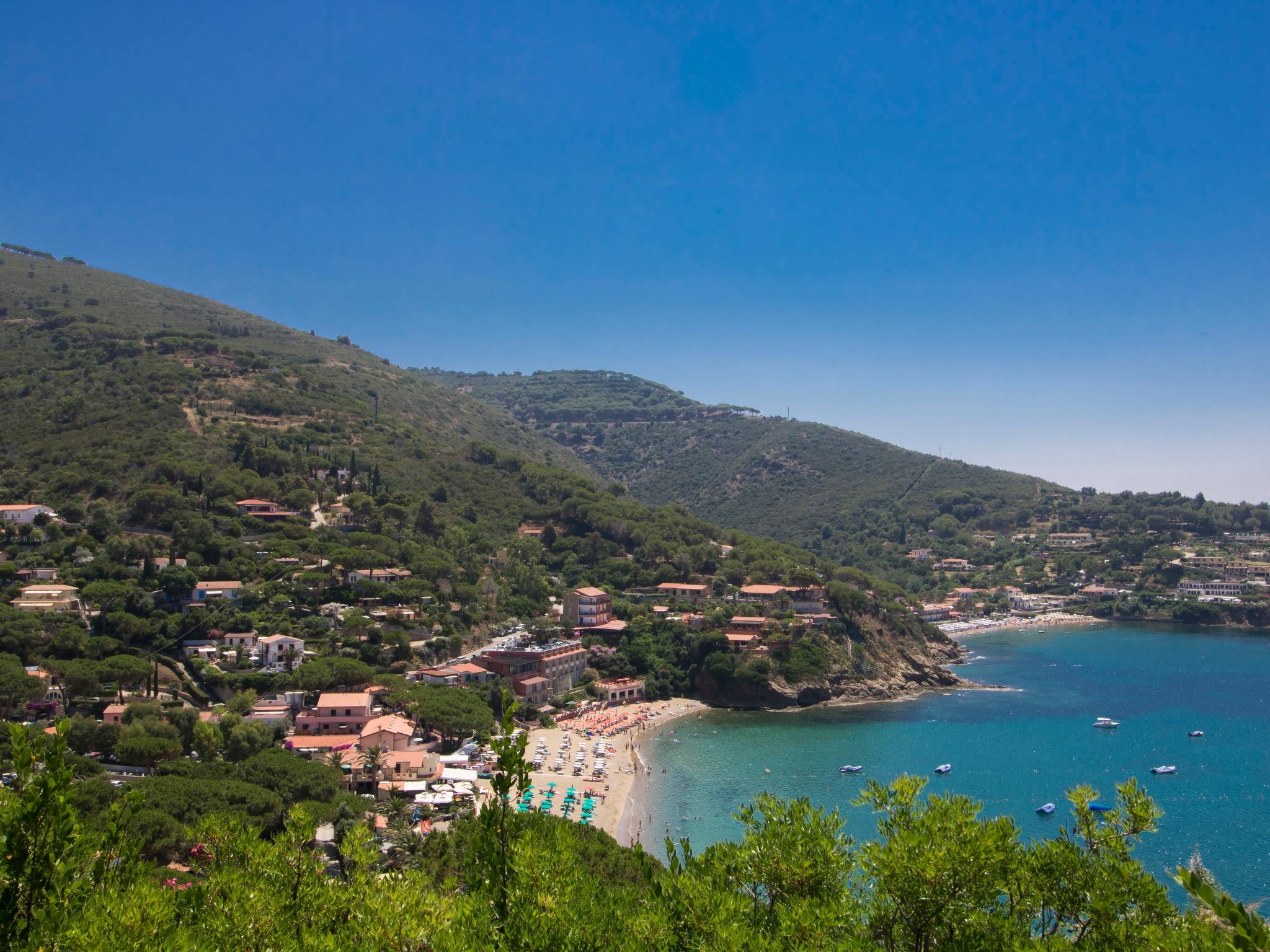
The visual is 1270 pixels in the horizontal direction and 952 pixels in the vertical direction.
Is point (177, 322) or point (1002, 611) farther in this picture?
point (177, 322)

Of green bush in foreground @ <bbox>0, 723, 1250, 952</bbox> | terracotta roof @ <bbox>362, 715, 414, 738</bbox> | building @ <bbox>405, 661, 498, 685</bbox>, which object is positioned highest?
green bush in foreground @ <bbox>0, 723, 1250, 952</bbox>

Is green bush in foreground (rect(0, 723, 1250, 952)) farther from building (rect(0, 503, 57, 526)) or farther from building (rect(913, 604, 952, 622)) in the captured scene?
building (rect(913, 604, 952, 622))

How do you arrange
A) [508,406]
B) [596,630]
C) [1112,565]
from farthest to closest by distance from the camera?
[508,406], [1112,565], [596,630]

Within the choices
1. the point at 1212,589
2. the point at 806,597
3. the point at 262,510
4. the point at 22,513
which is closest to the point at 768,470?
the point at 1212,589

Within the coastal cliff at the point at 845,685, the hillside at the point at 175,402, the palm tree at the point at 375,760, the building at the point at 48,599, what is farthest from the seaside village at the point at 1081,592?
the building at the point at 48,599

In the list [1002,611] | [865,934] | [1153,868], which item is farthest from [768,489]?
[865,934]

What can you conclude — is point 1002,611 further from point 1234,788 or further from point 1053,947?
point 1053,947

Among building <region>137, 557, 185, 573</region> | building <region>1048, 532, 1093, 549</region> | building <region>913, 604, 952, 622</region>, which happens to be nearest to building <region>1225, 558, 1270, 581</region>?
building <region>1048, 532, 1093, 549</region>
